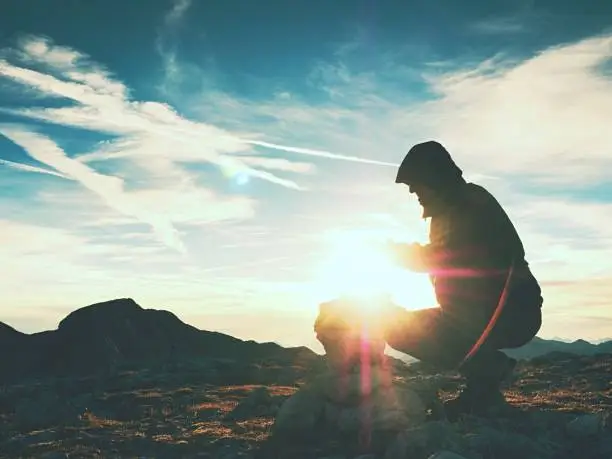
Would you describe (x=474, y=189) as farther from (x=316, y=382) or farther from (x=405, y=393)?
(x=316, y=382)

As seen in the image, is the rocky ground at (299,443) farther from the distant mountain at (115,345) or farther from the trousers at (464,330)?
the distant mountain at (115,345)

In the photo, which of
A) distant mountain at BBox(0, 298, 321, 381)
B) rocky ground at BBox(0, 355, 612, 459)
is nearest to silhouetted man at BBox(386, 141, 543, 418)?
rocky ground at BBox(0, 355, 612, 459)

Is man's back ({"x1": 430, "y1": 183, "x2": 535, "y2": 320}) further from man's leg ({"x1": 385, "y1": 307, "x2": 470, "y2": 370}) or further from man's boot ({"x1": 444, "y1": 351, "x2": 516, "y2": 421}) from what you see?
man's boot ({"x1": 444, "y1": 351, "x2": 516, "y2": 421})

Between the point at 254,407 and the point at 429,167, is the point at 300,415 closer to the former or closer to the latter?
the point at 429,167

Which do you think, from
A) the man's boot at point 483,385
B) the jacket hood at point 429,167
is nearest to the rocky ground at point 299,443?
the man's boot at point 483,385

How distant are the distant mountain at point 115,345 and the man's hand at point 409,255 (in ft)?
186

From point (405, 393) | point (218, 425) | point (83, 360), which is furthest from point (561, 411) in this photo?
point (83, 360)

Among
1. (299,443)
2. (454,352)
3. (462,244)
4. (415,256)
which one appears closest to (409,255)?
(415,256)

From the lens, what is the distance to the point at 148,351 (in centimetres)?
7156

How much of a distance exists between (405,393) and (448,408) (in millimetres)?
1313

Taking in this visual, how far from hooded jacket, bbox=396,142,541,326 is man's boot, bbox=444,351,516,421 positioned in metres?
0.86

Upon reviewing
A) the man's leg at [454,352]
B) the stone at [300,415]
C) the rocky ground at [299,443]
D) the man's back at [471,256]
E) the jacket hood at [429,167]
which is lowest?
the rocky ground at [299,443]

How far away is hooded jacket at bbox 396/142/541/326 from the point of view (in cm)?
1055

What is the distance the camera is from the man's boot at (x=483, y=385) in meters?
10.9
